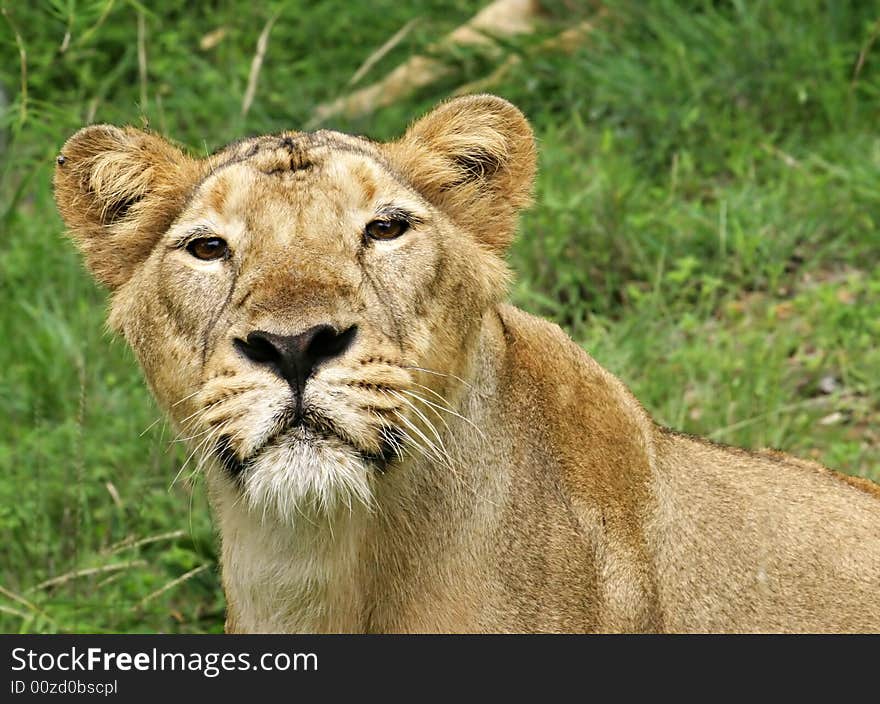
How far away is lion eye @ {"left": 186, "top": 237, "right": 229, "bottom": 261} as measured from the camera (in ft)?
11.1

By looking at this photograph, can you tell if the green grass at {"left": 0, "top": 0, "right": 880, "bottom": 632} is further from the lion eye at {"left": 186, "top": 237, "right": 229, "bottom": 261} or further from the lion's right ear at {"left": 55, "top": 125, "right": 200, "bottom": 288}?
the lion eye at {"left": 186, "top": 237, "right": 229, "bottom": 261}

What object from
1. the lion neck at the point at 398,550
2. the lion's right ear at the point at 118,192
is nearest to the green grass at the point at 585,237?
the lion's right ear at the point at 118,192

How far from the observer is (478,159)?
3787 mm

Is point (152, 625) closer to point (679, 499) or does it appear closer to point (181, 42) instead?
point (679, 499)

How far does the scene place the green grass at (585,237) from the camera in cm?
523

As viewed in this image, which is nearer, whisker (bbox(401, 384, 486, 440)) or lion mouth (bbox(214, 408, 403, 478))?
lion mouth (bbox(214, 408, 403, 478))

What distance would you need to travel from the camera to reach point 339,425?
3.00 metres

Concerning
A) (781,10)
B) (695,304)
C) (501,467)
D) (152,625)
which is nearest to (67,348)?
(152,625)

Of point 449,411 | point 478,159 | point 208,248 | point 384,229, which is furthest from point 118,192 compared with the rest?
point 449,411

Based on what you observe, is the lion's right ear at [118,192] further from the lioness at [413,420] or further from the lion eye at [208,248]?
the lion eye at [208,248]

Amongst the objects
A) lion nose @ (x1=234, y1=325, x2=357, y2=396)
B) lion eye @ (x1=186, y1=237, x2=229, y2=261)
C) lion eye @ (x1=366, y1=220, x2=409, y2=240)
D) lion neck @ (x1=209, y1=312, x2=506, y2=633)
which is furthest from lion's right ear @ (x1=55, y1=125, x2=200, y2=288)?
lion nose @ (x1=234, y1=325, x2=357, y2=396)

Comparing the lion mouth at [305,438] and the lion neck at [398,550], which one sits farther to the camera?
the lion neck at [398,550]

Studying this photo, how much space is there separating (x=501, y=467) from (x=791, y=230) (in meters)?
3.41

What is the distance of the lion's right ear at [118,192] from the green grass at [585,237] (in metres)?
0.26
